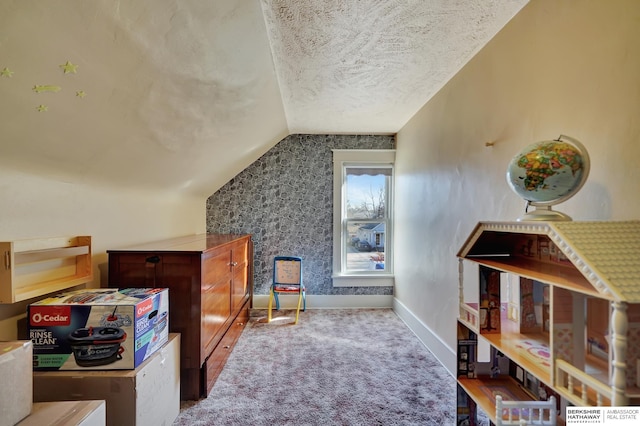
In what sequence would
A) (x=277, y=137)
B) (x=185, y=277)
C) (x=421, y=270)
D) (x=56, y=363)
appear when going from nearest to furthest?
(x=56, y=363), (x=185, y=277), (x=421, y=270), (x=277, y=137)

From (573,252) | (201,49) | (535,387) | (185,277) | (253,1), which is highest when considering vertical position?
(253,1)

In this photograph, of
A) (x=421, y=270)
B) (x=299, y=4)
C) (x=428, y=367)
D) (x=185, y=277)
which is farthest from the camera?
(x=421, y=270)

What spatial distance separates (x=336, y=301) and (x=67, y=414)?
10.0ft

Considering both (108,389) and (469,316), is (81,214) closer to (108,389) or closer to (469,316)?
(108,389)

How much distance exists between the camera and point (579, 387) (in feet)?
2.67

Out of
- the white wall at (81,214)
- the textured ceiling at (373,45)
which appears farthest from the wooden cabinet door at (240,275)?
the textured ceiling at (373,45)

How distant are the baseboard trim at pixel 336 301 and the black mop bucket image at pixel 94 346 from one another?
2499 mm

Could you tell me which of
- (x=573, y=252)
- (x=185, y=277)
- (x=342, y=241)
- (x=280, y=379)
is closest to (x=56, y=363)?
(x=185, y=277)

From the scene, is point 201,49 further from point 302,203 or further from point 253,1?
point 302,203

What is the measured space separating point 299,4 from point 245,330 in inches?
115

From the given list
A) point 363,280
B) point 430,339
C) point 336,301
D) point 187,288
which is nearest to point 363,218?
point 363,280

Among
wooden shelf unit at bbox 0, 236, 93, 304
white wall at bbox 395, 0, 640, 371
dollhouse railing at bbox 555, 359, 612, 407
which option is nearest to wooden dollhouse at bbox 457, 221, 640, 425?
dollhouse railing at bbox 555, 359, 612, 407

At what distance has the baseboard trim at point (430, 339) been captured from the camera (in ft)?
7.52

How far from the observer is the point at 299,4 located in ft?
4.83
